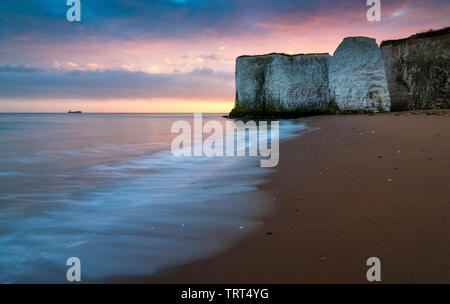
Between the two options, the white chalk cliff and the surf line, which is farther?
the white chalk cliff

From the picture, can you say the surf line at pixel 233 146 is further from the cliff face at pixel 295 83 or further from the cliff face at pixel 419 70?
the cliff face at pixel 295 83

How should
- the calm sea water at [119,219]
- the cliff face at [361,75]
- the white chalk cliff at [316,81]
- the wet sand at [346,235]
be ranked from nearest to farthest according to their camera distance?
the wet sand at [346,235], the calm sea water at [119,219], the cliff face at [361,75], the white chalk cliff at [316,81]

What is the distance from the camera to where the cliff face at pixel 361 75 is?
19.9 m

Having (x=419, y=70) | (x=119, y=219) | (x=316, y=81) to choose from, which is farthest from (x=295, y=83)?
(x=119, y=219)

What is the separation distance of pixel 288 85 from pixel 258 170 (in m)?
29.5

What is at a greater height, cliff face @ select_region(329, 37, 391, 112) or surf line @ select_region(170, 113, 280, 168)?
cliff face @ select_region(329, 37, 391, 112)

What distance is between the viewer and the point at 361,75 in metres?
20.6

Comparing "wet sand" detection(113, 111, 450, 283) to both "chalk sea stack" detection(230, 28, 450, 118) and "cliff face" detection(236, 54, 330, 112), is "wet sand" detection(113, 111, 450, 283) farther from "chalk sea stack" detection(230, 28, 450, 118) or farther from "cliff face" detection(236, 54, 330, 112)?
"cliff face" detection(236, 54, 330, 112)

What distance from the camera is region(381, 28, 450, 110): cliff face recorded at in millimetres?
18109

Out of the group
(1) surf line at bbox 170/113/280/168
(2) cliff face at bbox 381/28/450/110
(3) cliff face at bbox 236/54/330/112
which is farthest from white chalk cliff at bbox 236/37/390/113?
(1) surf line at bbox 170/113/280/168

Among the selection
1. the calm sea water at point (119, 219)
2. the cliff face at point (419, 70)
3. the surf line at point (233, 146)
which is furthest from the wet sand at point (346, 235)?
the cliff face at point (419, 70)

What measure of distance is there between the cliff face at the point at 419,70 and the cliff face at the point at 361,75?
1.82m

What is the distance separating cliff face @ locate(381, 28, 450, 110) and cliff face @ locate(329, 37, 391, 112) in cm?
182

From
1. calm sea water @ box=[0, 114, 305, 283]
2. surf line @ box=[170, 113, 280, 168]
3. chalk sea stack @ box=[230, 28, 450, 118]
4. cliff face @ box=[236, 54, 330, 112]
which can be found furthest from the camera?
cliff face @ box=[236, 54, 330, 112]
